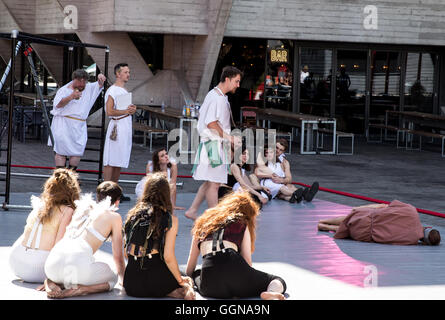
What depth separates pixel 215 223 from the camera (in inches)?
221

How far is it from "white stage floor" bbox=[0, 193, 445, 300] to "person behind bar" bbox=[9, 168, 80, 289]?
17cm

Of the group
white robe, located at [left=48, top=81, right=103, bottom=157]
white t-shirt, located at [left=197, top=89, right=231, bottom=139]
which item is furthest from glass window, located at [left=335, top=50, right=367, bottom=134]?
white t-shirt, located at [left=197, top=89, right=231, bottom=139]

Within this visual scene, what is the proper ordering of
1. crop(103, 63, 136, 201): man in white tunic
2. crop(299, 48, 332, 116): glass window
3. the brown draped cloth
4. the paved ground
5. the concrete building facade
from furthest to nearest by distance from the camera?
crop(299, 48, 332, 116): glass window → the concrete building facade → the paved ground → crop(103, 63, 136, 201): man in white tunic → the brown draped cloth

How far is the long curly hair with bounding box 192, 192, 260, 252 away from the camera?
18.4ft

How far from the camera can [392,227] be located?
26.9ft

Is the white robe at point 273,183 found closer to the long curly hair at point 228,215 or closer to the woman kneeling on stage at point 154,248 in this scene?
the long curly hair at point 228,215

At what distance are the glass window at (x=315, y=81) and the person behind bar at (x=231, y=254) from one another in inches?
689

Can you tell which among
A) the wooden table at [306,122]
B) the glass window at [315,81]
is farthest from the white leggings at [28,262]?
the glass window at [315,81]

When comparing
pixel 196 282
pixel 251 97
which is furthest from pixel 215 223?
pixel 251 97

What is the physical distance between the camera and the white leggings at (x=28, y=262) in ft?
19.5

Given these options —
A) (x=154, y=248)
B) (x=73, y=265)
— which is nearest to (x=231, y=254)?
(x=154, y=248)

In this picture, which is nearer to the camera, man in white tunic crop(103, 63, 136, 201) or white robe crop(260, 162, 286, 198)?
man in white tunic crop(103, 63, 136, 201)

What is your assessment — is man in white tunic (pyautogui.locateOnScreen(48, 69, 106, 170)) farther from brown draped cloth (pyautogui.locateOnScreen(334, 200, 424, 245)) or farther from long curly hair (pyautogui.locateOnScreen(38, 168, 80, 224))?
long curly hair (pyautogui.locateOnScreen(38, 168, 80, 224))
